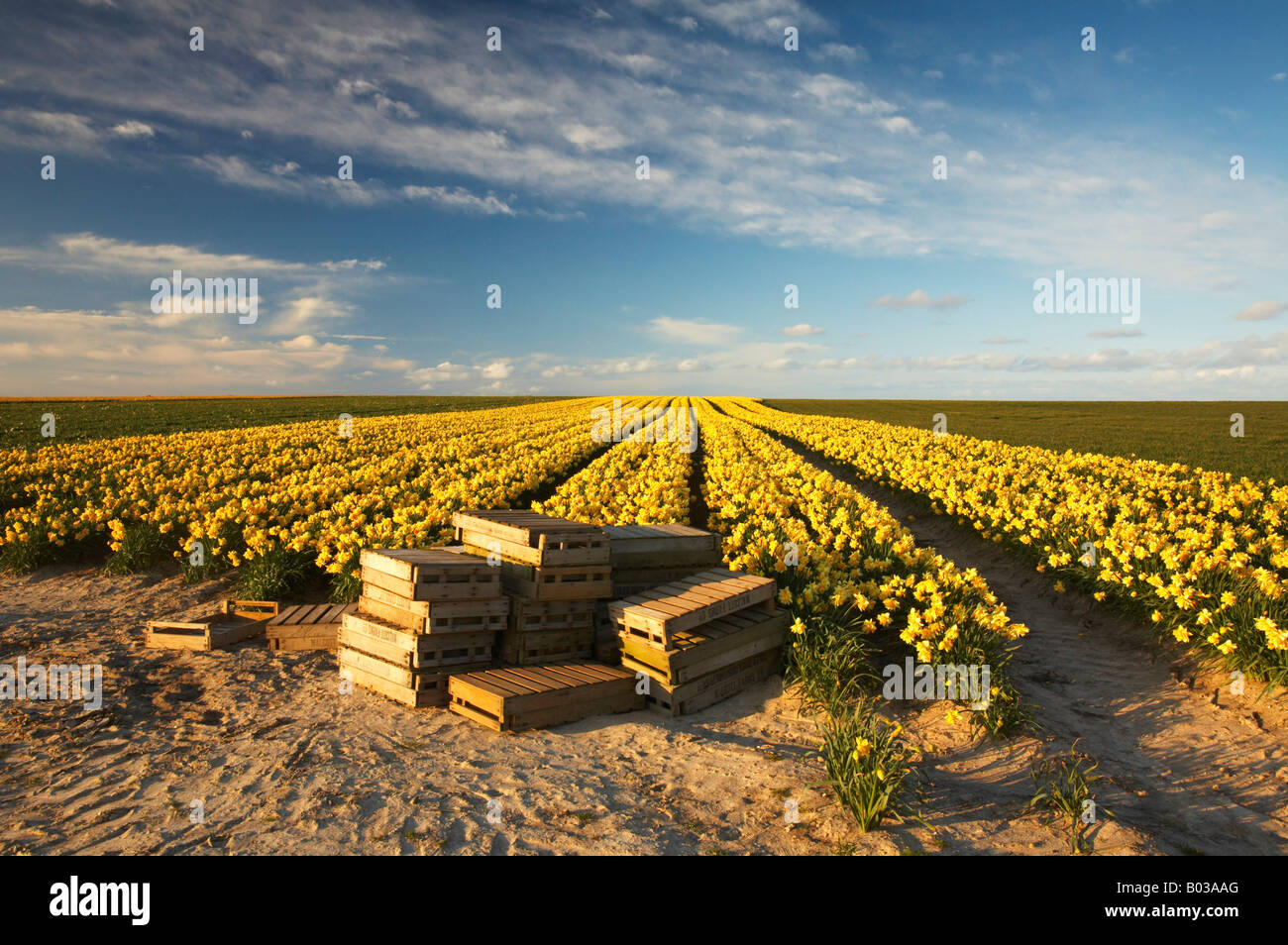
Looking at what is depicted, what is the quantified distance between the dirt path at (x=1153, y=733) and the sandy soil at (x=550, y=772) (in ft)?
0.08

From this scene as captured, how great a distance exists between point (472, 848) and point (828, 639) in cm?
406

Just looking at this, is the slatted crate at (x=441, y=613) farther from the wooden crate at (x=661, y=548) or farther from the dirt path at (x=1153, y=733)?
the dirt path at (x=1153, y=733)

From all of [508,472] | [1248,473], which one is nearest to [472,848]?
[508,472]

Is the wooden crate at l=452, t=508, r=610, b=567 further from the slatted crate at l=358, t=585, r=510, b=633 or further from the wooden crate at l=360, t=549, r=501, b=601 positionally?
the slatted crate at l=358, t=585, r=510, b=633

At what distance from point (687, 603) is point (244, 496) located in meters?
9.65

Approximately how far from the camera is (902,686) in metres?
6.56

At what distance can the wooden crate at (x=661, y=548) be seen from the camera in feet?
25.3

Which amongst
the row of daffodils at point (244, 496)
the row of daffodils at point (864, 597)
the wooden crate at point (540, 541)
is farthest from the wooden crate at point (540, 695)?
the row of daffodils at point (244, 496)

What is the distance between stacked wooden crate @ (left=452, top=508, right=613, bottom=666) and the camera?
6680mm

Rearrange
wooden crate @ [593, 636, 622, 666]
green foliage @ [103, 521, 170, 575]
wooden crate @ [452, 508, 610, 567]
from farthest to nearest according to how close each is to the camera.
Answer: green foliage @ [103, 521, 170, 575] < wooden crate @ [593, 636, 622, 666] < wooden crate @ [452, 508, 610, 567]

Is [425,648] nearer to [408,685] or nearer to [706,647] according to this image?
[408,685]

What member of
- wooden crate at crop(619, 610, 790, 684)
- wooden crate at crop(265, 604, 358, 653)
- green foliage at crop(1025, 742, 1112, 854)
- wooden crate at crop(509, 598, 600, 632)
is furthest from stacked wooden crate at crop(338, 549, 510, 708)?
green foliage at crop(1025, 742, 1112, 854)

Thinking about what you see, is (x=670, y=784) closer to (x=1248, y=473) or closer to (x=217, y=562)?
(x=217, y=562)

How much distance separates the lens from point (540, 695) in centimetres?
588
